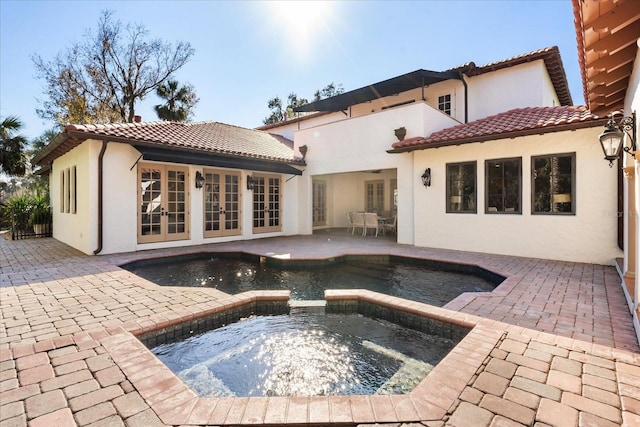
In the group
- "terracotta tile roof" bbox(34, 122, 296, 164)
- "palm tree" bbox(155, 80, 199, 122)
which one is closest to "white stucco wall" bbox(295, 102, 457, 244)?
"terracotta tile roof" bbox(34, 122, 296, 164)

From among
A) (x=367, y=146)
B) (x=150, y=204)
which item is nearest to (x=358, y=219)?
(x=367, y=146)

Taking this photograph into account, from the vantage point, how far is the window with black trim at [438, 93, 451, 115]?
13484 millimetres

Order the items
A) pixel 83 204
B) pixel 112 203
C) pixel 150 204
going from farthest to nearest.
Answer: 1. pixel 150 204
2. pixel 83 204
3. pixel 112 203

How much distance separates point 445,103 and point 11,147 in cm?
2170

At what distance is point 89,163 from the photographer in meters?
9.35

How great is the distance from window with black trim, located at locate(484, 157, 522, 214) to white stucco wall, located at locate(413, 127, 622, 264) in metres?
0.14

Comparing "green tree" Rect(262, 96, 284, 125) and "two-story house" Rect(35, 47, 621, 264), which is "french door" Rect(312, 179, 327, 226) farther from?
"green tree" Rect(262, 96, 284, 125)

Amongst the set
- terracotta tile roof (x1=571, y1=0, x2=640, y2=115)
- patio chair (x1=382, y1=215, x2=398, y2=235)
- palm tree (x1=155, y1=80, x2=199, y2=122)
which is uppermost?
palm tree (x1=155, y1=80, x2=199, y2=122)

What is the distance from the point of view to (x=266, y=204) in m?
14.2

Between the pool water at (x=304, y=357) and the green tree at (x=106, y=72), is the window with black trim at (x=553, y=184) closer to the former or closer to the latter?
the pool water at (x=304, y=357)

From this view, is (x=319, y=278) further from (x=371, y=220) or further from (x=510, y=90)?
(x=510, y=90)

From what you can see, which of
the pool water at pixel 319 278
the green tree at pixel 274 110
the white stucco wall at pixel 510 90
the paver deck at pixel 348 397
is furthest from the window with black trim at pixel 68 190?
the green tree at pixel 274 110

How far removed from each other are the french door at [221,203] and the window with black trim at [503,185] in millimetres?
9344

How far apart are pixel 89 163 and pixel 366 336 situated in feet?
31.7
